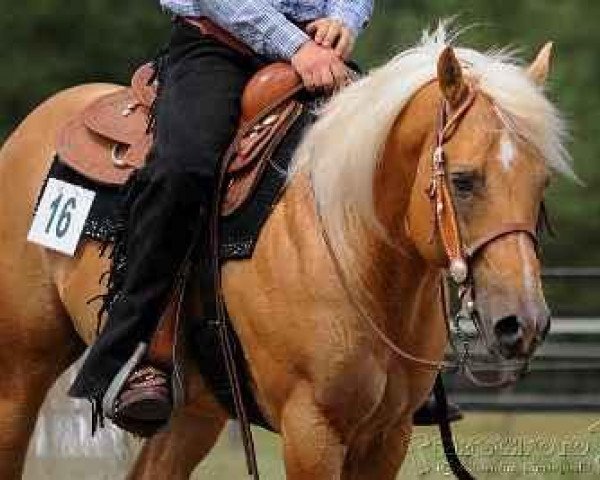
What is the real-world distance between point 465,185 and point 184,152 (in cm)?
114

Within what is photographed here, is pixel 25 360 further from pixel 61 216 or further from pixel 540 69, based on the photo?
pixel 540 69

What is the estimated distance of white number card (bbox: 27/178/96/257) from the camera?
23.1 feet

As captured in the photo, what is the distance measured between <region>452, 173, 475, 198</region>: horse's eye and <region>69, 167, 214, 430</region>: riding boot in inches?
41.9

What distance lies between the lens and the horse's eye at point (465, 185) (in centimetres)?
548

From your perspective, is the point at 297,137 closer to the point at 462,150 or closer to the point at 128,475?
the point at 462,150

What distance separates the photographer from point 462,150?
5535mm

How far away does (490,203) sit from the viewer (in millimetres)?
5441

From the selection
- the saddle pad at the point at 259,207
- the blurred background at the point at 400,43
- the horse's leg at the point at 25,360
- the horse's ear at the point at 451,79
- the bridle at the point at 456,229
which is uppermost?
the horse's ear at the point at 451,79

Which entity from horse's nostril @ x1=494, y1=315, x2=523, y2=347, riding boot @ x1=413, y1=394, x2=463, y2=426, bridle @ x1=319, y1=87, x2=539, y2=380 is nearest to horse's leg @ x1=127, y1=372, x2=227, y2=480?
riding boot @ x1=413, y1=394, x2=463, y2=426

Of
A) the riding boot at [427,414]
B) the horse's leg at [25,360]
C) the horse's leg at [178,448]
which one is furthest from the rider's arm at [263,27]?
the horse's leg at [178,448]

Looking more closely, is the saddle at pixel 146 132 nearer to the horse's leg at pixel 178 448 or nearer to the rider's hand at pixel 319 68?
the rider's hand at pixel 319 68

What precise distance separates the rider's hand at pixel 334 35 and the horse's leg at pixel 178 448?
5.05 feet

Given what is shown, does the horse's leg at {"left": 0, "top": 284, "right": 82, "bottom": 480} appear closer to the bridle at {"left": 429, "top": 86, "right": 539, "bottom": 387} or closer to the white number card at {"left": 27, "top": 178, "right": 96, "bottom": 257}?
the white number card at {"left": 27, "top": 178, "right": 96, "bottom": 257}

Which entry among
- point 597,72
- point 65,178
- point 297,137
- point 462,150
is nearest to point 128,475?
Result: point 65,178
